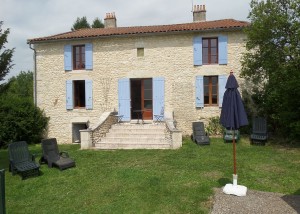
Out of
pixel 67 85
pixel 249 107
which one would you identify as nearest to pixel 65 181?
pixel 67 85

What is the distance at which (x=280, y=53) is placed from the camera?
11.6 metres

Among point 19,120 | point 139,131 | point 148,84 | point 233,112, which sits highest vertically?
point 148,84

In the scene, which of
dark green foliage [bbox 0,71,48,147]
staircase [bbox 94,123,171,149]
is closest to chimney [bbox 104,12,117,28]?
dark green foliage [bbox 0,71,48,147]

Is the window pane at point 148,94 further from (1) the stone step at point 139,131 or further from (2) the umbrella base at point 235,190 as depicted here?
(2) the umbrella base at point 235,190

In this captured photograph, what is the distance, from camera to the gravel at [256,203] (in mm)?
5227

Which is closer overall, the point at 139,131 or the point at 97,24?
the point at 139,131

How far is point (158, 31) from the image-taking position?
14656mm

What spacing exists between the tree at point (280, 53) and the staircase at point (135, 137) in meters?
5.16

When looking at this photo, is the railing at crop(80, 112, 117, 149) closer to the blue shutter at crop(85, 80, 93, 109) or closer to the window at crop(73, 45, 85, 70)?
the blue shutter at crop(85, 80, 93, 109)

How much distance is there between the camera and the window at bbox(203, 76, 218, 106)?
14.8 metres

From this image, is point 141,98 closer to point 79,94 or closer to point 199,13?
point 79,94

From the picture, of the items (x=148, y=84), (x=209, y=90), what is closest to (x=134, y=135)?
(x=148, y=84)

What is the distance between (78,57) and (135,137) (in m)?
6.70

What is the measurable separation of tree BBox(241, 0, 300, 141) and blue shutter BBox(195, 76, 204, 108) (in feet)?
8.72
